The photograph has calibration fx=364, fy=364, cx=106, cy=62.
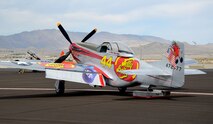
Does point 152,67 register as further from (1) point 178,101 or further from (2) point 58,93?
(2) point 58,93

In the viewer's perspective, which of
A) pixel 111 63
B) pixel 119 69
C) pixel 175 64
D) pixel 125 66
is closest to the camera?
pixel 175 64

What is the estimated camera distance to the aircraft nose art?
16.5m

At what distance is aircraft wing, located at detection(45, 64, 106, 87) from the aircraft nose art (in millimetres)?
894

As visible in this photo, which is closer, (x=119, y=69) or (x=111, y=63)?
(x=119, y=69)

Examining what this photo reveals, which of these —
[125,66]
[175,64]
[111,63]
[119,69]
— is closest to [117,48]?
[111,63]

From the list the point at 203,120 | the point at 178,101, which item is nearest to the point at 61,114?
the point at 203,120

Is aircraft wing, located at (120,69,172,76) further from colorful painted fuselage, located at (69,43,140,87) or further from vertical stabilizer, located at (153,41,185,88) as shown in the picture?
colorful painted fuselage, located at (69,43,140,87)

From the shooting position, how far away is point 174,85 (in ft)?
48.8

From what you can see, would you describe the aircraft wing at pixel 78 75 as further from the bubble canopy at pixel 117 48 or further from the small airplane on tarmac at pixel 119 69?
the bubble canopy at pixel 117 48

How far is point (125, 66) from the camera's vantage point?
1686 cm

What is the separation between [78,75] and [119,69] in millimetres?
2038

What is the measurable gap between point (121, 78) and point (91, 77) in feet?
4.95

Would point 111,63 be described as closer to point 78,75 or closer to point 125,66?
point 125,66

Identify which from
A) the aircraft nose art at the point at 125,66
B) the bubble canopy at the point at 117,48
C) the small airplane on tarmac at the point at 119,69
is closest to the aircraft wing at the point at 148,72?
the small airplane on tarmac at the point at 119,69
